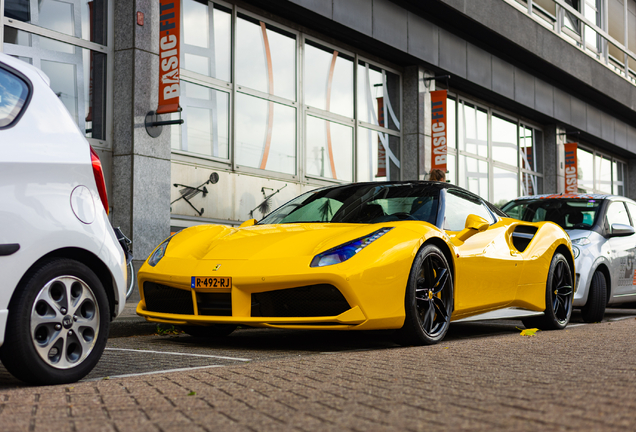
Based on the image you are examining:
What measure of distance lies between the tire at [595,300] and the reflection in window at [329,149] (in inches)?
276

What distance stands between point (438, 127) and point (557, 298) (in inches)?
407

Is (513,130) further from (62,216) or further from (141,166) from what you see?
(62,216)

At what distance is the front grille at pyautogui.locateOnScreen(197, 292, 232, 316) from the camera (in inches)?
197

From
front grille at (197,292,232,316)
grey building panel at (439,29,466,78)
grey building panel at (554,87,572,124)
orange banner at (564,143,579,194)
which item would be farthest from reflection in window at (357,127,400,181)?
front grille at (197,292,232,316)

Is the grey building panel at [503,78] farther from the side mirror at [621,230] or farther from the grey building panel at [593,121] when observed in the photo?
the side mirror at [621,230]

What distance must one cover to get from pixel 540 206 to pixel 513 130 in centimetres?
1374

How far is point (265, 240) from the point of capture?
17.6ft

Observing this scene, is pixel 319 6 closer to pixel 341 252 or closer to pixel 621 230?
pixel 621 230

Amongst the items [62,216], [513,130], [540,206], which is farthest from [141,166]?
[513,130]

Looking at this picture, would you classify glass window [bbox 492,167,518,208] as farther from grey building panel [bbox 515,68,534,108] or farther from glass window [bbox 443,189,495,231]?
glass window [bbox 443,189,495,231]

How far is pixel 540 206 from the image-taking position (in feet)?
30.7

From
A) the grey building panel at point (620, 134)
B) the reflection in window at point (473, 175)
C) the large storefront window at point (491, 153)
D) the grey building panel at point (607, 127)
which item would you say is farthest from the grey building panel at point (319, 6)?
the grey building panel at point (620, 134)

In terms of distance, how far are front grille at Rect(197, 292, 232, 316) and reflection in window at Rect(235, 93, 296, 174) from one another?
7.71 metres

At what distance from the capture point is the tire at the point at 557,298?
704cm
